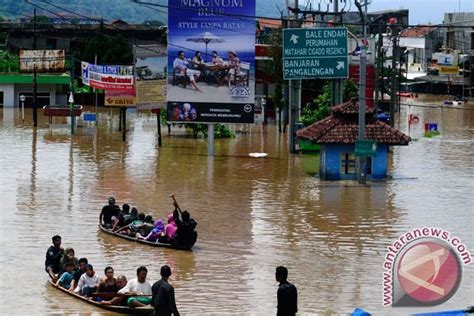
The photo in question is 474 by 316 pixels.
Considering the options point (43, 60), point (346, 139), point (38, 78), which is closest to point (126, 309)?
point (346, 139)

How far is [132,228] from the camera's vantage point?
24.7 meters

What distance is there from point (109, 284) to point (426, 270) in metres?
7.05

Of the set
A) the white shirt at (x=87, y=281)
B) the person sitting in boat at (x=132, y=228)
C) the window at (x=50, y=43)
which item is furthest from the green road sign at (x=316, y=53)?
the window at (x=50, y=43)

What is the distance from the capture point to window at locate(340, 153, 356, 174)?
3822 centimetres

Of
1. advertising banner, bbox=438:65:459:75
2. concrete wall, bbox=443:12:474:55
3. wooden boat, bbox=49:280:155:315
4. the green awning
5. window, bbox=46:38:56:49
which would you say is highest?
concrete wall, bbox=443:12:474:55

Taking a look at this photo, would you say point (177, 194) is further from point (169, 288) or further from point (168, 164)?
point (169, 288)

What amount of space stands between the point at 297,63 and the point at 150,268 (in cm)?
2003

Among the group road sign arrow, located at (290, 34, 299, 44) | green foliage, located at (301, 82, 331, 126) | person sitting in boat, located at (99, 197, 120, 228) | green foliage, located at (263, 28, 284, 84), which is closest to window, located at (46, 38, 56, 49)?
green foliage, located at (263, 28, 284, 84)

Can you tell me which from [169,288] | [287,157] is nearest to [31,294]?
[169,288]

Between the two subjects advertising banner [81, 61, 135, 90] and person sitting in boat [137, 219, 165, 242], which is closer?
person sitting in boat [137, 219, 165, 242]

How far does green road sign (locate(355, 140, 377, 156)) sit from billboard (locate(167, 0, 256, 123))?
8501 millimetres

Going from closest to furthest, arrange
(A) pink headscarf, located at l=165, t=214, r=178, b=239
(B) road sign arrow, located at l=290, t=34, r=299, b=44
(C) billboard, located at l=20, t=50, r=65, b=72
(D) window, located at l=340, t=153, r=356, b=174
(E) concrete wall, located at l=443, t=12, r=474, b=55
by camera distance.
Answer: (A) pink headscarf, located at l=165, t=214, r=178, b=239 < (D) window, located at l=340, t=153, r=356, b=174 < (B) road sign arrow, located at l=290, t=34, r=299, b=44 < (C) billboard, located at l=20, t=50, r=65, b=72 < (E) concrete wall, located at l=443, t=12, r=474, b=55

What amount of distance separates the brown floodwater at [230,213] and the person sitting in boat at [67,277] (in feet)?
0.66

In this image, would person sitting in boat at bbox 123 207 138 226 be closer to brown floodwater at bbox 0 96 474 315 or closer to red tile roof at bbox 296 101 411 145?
brown floodwater at bbox 0 96 474 315
